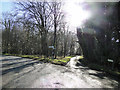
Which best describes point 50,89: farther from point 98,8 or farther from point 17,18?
point 17,18

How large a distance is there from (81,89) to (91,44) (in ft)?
37.7

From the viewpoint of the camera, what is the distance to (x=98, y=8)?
34.7 ft

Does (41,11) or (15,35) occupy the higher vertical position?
(41,11)

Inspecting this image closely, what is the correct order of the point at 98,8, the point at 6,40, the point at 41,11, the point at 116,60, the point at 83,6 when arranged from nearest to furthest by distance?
the point at 116,60 < the point at 98,8 < the point at 83,6 < the point at 41,11 < the point at 6,40

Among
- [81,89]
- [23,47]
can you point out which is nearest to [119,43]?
[81,89]

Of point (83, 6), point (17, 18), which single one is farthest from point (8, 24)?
point (83, 6)

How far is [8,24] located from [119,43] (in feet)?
104

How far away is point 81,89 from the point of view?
344 cm

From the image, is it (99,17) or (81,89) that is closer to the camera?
(81,89)

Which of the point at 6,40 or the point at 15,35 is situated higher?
the point at 15,35

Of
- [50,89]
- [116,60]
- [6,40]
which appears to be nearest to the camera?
[50,89]

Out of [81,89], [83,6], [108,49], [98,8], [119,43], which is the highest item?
[83,6]

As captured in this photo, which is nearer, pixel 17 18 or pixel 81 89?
pixel 81 89

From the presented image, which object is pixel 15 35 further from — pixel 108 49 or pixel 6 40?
pixel 108 49
